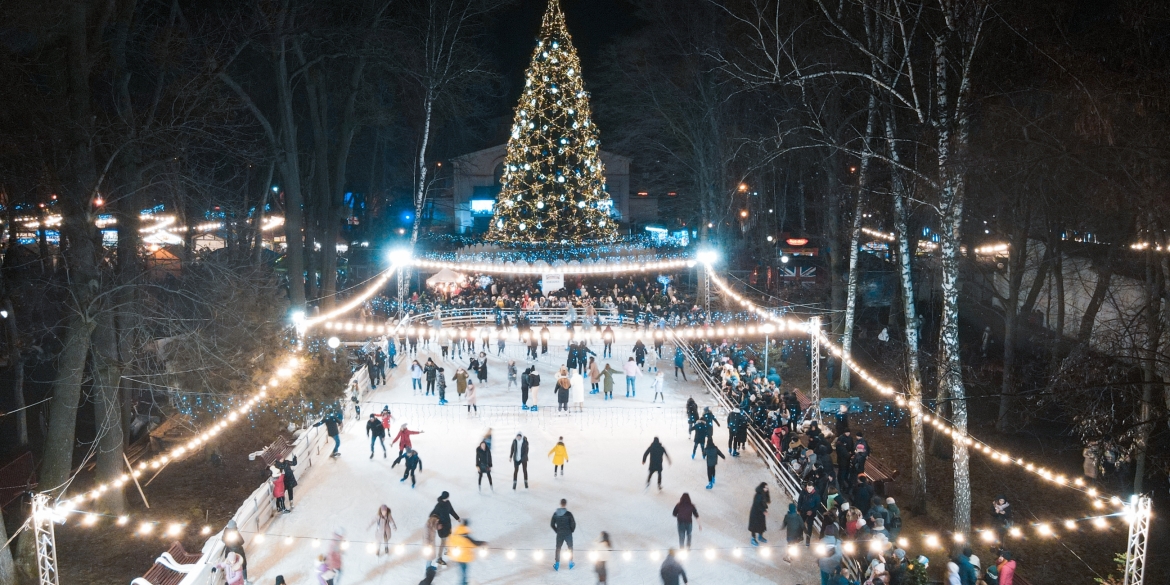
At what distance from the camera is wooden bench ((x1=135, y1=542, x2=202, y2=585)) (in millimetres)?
9732

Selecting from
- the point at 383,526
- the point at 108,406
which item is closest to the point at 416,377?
the point at 108,406

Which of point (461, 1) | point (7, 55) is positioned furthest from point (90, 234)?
point (461, 1)

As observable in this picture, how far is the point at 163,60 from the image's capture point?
14430 millimetres

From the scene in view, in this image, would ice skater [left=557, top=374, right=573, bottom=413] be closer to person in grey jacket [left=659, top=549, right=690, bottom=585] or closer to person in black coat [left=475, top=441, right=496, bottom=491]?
person in black coat [left=475, top=441, right=496, bottom=491]

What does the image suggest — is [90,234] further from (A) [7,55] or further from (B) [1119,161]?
(B) [1119,161]

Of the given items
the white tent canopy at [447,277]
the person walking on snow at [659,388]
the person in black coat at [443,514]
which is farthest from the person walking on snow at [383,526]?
the white tent canopy at [447,277]

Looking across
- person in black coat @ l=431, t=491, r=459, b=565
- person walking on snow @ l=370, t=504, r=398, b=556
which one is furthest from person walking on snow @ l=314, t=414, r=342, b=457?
person in black coat @ l=431, t=491, r=459, b=565

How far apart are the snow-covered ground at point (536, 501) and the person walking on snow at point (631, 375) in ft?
0.92

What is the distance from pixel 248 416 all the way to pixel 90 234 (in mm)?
5849

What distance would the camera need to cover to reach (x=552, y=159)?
27.6m

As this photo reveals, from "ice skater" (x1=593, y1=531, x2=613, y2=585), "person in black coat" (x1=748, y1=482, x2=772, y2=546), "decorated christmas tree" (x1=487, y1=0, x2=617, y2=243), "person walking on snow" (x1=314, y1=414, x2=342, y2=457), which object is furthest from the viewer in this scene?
"decorated christmas tree" (x1=487, y1=0, x2=617, y2=243)

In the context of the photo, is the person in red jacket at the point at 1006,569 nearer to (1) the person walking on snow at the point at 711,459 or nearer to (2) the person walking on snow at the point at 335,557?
(1) the person walking on snow at the point at 711,459

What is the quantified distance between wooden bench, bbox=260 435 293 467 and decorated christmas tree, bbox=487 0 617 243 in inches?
542

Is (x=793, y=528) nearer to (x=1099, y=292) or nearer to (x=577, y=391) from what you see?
(x=577, y=391)
